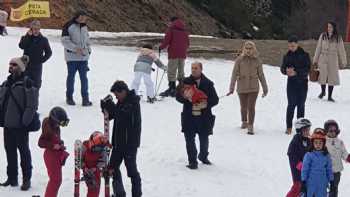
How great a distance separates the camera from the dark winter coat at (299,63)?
15.0 metres

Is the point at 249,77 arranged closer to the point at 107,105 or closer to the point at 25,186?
the point at 107,105

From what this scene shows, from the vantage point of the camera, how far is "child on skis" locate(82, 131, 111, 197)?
10.0 metres

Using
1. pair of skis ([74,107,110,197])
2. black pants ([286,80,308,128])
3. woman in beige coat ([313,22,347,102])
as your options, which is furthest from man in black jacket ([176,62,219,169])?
woman in beige coat ([313,22,347,102])

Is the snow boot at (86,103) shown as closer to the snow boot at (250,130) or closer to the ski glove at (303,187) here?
the snow boot at (250,130)

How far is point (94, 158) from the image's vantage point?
1017 centimetres

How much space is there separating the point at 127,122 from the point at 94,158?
0.63 m

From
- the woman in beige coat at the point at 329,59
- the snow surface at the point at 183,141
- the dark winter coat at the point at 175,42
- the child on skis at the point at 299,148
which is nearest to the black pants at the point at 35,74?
the snow surface at the point at 183,141

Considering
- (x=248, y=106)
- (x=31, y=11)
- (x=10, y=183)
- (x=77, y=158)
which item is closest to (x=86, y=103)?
(x=248, y=106)

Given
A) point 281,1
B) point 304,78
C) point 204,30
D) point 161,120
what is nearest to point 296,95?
point 304,78

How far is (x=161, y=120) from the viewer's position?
15797 mm

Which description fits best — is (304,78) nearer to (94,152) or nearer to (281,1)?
(94,152)

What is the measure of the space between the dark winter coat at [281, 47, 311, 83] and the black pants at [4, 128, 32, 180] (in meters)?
5.68

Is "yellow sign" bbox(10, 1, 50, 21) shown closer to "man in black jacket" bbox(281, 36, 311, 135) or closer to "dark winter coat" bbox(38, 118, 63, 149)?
"man in black jacket" bbox(281, 36, 311, 135)

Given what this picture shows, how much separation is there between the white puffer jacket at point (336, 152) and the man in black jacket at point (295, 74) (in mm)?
4258
